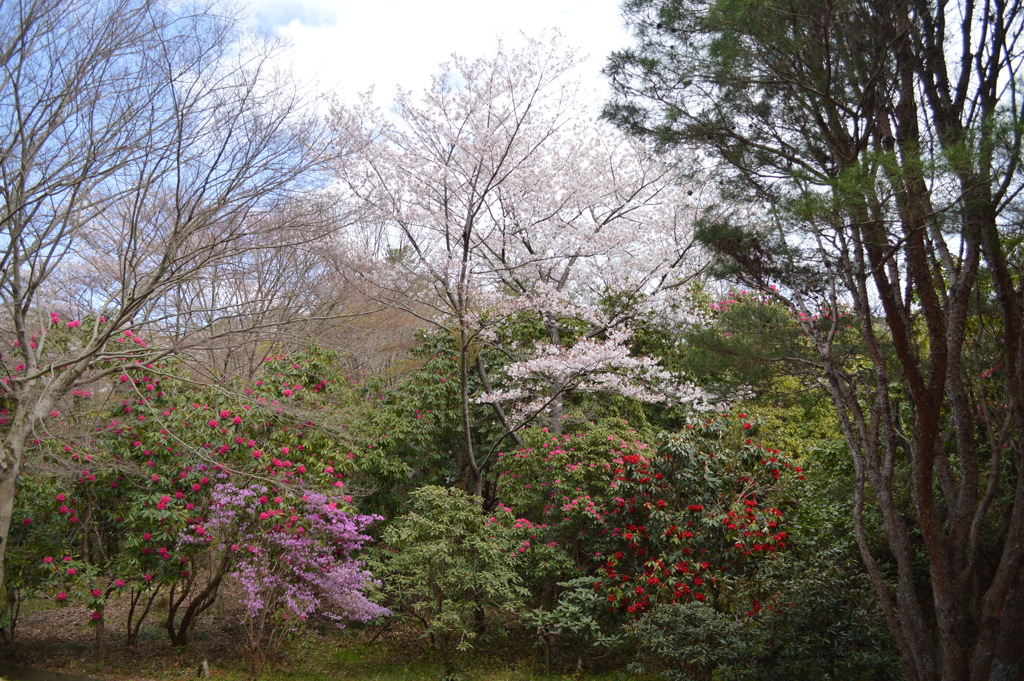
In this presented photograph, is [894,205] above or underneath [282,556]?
above

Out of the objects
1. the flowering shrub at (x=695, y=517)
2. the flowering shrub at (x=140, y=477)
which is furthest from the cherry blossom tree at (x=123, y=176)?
the flowering shrub at (x=695, y=517)

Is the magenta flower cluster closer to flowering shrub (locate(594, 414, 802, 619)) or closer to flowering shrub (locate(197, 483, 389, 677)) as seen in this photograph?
flowering shrub (locate(197, 483, 389, 677))

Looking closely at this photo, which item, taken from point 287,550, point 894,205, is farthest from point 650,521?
point 894,205

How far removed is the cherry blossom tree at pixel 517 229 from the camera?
321 inches

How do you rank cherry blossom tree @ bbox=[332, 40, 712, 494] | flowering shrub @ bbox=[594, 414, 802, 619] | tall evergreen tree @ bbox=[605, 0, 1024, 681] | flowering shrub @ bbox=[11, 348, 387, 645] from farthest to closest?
cherry blossom tree @ bbox=[332, 40, 712, 494] < flowering shrub @ bbox=[11, 348, 387, 645] < flowering shrub @ bbox=[594, 414, 802, 619] < tall evergreen tree @ bbox=[605, 0, 1024, 681]

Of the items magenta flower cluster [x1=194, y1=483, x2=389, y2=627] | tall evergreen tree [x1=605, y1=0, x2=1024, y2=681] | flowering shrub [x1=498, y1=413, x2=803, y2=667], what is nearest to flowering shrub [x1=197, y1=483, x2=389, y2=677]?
magenta flower cluster [x1=194, y1=483, x2=389, y2=627]

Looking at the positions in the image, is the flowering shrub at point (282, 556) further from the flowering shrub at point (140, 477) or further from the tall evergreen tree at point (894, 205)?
the tall evergreen tree at point (894, 205)

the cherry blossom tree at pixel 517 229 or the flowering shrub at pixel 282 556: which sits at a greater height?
the cherry blossom tree at pixel 517 229

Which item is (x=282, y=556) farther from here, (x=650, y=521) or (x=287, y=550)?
(x=650, y=521)

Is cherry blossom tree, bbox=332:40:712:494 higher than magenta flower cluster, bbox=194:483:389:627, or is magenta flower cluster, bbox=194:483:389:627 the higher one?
cherry blossom tree, bbox=332:40:712:494

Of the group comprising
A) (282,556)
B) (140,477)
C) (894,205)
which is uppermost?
(894,205)

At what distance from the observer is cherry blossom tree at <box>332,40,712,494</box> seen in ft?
26.8

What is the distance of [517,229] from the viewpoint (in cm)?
927

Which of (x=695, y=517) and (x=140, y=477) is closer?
(x=695, y=517)
